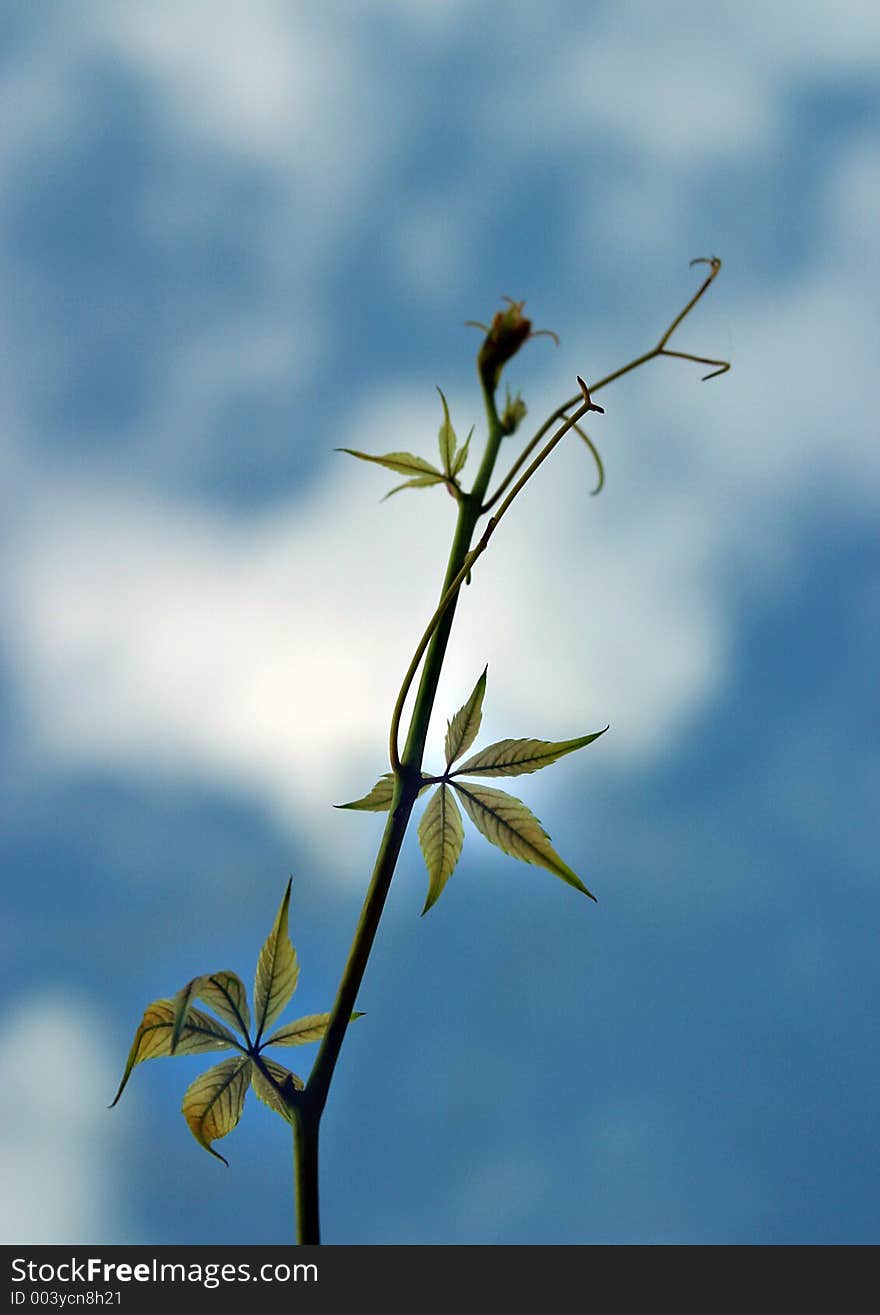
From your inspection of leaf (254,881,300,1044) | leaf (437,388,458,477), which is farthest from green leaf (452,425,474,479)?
leaf (254,881,300,1044)

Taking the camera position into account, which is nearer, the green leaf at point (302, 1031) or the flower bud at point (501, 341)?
the flower bud at point (501, 341)

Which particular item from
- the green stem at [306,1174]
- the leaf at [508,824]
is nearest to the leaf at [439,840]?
the leaf at [508,824]

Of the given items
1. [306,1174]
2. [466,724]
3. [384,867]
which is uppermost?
[466,724]

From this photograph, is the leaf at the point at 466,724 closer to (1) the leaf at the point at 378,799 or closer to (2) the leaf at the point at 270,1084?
(1) the leaf at the point at 378,799

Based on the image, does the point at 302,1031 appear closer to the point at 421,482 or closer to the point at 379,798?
the point at 379,798

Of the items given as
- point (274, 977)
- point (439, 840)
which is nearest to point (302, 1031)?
point (274, 977)
